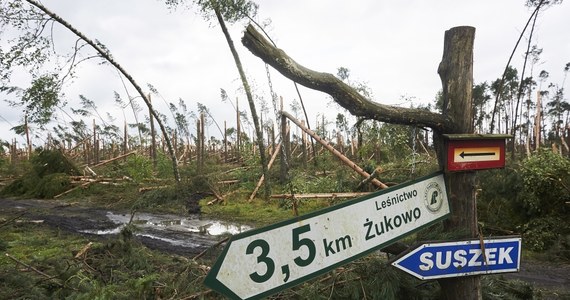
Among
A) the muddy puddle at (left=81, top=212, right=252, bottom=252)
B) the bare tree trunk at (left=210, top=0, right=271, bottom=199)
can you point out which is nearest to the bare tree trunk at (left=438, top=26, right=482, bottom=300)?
the muddy puddle at (left=81, top=212, right=252, bottom=252)

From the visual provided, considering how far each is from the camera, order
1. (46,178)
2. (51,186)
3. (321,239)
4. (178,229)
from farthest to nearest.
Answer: (46,178) → (51,186) → (178,229) → (321,239)

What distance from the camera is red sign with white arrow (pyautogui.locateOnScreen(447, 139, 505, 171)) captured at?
2133 mm

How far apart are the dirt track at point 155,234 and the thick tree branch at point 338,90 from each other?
3461 millimetres

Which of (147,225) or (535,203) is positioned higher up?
(535,203)

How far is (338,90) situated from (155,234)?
6.99 metres

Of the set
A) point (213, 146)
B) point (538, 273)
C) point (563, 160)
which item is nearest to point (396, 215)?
point (538, 273)

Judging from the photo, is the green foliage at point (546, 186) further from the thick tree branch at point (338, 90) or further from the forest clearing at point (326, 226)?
the thick tree branch at point (338, 90)

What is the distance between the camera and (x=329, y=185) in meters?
9.80

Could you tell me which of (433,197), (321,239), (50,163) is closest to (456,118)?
(433,197)

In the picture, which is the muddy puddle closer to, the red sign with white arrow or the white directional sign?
the white directional sign

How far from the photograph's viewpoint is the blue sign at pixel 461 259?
2.02 metres

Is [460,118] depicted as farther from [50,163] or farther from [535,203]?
[50,163]

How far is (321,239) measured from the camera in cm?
168

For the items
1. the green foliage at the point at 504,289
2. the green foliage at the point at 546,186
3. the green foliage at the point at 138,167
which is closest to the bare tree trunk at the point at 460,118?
the green foliage at the point at 504,289
